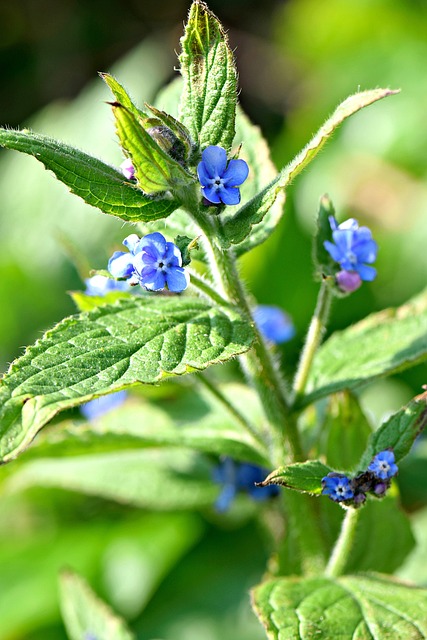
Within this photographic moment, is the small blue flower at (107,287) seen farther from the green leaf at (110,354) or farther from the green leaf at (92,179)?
the green leaf at (92,179)

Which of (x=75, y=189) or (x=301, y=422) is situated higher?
(x=75, y=189)

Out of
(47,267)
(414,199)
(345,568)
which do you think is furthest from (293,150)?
(345,568)

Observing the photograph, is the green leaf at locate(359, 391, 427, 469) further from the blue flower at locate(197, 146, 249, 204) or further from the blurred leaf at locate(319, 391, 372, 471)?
the blue flower at locate(197, 146, 249, 204)

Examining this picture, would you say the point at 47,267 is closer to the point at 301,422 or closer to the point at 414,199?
the point at 414,199

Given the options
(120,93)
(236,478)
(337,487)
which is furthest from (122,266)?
(236,478)

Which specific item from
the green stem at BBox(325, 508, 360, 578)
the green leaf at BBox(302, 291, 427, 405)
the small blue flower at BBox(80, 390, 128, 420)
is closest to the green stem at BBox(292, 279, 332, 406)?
the green leaf at BBox(302, 291, 427, 405)

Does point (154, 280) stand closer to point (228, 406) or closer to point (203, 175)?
point (203, 175)
